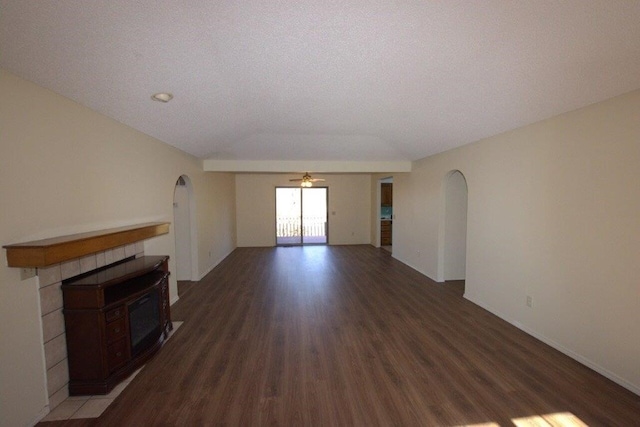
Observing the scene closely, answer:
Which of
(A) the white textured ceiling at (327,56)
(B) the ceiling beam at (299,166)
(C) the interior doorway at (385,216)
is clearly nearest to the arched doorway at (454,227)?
(B) the ceiling beam at (299,166)

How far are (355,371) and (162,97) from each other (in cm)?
322

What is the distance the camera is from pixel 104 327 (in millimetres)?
2178

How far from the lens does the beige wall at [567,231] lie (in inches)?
88.5

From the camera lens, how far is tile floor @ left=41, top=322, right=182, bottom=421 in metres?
1.99

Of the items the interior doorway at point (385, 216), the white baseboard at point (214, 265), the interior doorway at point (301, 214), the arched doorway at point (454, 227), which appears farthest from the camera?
the interior doorway at point (301, 214)

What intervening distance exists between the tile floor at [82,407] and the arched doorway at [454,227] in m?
5.08

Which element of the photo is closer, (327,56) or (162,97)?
(327,56)

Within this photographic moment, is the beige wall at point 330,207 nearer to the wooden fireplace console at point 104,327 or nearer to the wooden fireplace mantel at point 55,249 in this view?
the wooden fireplace console at point 104,327

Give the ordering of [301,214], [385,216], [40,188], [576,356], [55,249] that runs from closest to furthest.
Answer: [55,249]
[40,188]
[576,356]
[301,214]
[385,216]

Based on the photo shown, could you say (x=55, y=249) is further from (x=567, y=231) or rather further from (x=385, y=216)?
(x=385, y=216)

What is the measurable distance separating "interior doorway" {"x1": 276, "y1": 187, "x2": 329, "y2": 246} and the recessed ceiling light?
6429 millimetres

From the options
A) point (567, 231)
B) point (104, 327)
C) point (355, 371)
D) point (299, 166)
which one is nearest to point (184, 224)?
point (299, 166)

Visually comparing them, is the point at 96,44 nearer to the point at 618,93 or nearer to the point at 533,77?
the point at 533,77

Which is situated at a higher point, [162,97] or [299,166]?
[162,97]
